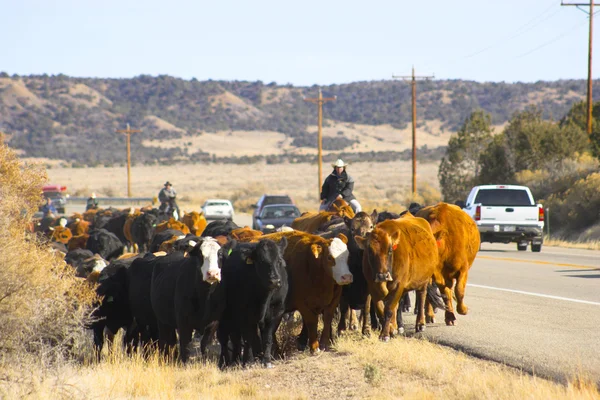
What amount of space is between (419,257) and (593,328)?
2.57 meters

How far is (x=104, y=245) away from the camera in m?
23.0

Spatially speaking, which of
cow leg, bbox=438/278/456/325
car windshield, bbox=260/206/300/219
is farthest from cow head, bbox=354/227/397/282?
car windshield, bbox=260/206/300/219

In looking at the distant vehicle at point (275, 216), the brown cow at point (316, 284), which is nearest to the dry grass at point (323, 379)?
the brown cow at point (316, 284)

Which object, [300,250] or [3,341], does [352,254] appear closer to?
[300,250]

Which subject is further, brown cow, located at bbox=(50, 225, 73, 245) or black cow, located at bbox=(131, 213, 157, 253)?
black cow, located at bbox=(131, 213, 157, 253)

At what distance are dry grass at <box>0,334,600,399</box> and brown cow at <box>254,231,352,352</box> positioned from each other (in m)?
0.37

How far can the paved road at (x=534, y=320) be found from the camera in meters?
11.3

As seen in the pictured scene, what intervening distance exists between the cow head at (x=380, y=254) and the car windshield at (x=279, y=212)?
2844 cm

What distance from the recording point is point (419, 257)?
13031 mm

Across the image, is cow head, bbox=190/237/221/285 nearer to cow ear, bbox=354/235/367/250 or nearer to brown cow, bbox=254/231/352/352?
brown cow, bbox=254/231/352/352

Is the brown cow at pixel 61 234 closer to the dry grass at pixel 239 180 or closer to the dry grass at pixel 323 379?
the dry grass at pixel 323 379

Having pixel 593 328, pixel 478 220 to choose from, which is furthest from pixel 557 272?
pixel 593 328

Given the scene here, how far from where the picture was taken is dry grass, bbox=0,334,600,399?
9.66 m

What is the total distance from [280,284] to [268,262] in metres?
0.30
